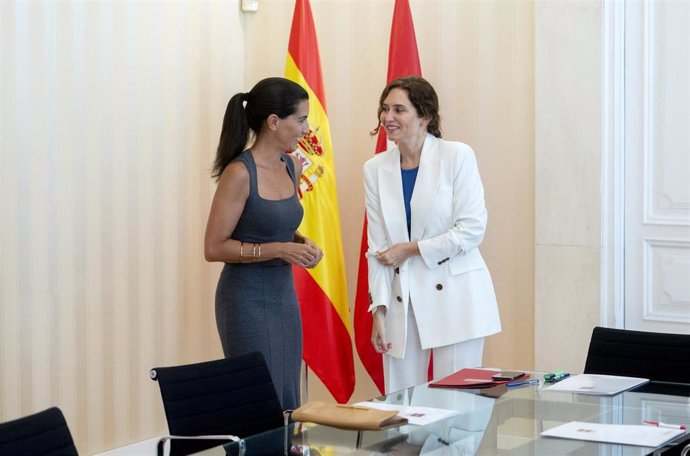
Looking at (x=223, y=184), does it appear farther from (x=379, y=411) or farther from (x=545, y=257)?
(x=545, y=257)

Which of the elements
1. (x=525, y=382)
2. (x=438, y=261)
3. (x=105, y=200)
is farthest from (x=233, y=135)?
(x=105, y=200)

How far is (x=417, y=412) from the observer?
2791 mm

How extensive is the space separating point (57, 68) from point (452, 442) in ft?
10.2

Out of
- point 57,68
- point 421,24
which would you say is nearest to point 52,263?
point 57,68

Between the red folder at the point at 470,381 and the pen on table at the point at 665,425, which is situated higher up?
the red folder at the point at 470,381

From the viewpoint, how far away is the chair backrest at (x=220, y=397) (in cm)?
301

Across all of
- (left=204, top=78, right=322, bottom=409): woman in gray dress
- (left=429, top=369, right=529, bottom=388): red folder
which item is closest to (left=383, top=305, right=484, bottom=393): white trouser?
(left=204, top=78, right=322, bottom=409): woman in gray dress

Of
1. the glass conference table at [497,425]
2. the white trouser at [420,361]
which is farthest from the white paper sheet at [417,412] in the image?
the white trouser at [420,361]

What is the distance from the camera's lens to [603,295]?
15.8 ft

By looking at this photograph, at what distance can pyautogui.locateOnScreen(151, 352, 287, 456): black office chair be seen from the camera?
9.86ft

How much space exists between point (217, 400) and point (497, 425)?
0.91 m

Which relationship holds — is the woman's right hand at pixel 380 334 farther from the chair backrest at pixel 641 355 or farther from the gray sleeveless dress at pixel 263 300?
the chair backrest at pixel 641 355

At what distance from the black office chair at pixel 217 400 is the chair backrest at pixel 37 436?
548mm

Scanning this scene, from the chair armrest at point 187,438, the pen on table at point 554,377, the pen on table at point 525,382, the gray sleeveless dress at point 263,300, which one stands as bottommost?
the chair armrest at point 187,438
